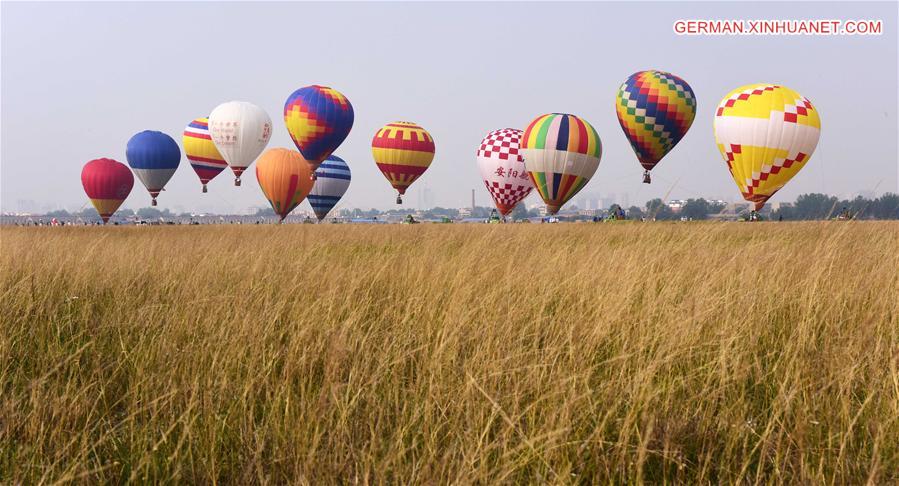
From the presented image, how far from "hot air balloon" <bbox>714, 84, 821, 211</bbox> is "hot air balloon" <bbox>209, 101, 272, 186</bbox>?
2960 centimetres

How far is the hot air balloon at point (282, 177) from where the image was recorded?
123 ft

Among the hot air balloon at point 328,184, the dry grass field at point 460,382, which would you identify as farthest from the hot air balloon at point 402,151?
the dry grass field at point 460,382

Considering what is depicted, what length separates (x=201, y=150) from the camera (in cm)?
4359

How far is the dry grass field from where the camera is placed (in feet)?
6.34

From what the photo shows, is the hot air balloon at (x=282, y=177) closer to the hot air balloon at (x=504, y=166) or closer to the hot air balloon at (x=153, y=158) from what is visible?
the hot air balloon at (x=153, y=158)

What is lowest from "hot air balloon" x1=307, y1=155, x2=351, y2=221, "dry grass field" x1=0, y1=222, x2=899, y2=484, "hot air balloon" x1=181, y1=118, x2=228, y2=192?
"dry grass field" x1=0, y1=222, x2=899, y2=484

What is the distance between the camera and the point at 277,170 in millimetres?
37562

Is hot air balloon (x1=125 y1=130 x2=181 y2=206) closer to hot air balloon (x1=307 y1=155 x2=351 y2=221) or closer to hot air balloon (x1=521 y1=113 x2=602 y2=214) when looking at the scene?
hot air balloon (x1=307 y1=155 x2=351 y2=221)

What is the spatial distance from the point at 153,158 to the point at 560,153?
1276 inches

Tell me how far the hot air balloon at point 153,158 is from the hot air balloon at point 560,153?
29.8m

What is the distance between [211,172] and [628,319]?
46.5 m

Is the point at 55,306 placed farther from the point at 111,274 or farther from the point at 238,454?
the point at 238,454

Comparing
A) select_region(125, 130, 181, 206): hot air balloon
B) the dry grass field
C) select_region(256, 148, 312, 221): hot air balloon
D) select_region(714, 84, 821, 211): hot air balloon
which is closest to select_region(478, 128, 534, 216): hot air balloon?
select_region(256, 148, 312, 221): hot air balloon

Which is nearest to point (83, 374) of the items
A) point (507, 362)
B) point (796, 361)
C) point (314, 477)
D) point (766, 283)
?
point (314, 477)
